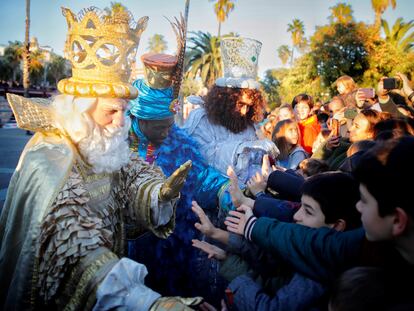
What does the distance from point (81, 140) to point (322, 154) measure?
2633mm

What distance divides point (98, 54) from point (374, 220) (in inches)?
71.8

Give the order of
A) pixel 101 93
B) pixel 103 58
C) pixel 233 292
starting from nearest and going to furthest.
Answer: pixel 233 292
pixel 101 93
pixel 103 58

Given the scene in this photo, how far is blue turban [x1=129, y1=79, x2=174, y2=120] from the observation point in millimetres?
2961

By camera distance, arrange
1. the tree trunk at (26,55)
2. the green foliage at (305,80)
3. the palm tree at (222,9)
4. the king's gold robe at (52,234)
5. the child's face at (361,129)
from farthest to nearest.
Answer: the palm tree at (222,9)
the green foliage at (305,80)
the tree trunk at (26,55)
the child's face at (361,129)
the king's gold robe at (52,234)

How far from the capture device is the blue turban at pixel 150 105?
117 inches

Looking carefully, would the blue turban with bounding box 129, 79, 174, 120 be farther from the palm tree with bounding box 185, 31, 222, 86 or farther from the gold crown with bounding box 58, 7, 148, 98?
the palm tree with bounding box 185, 31, 222, 86

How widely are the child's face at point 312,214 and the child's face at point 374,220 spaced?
1.32ft

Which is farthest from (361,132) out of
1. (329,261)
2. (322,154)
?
(329,261)

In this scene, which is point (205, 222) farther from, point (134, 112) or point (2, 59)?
point (2, 59)

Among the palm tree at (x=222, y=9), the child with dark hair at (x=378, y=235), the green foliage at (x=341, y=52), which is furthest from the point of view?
the palm tree at (x=222, y=9)

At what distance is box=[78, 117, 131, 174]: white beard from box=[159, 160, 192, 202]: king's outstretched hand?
0.34 meters

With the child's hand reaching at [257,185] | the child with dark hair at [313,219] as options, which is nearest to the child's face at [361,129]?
the child's hand reaching at [257,185]

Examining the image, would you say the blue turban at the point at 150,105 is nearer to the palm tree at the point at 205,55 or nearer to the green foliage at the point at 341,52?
the green foliage at the point at 341,52

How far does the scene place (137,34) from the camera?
229cm
